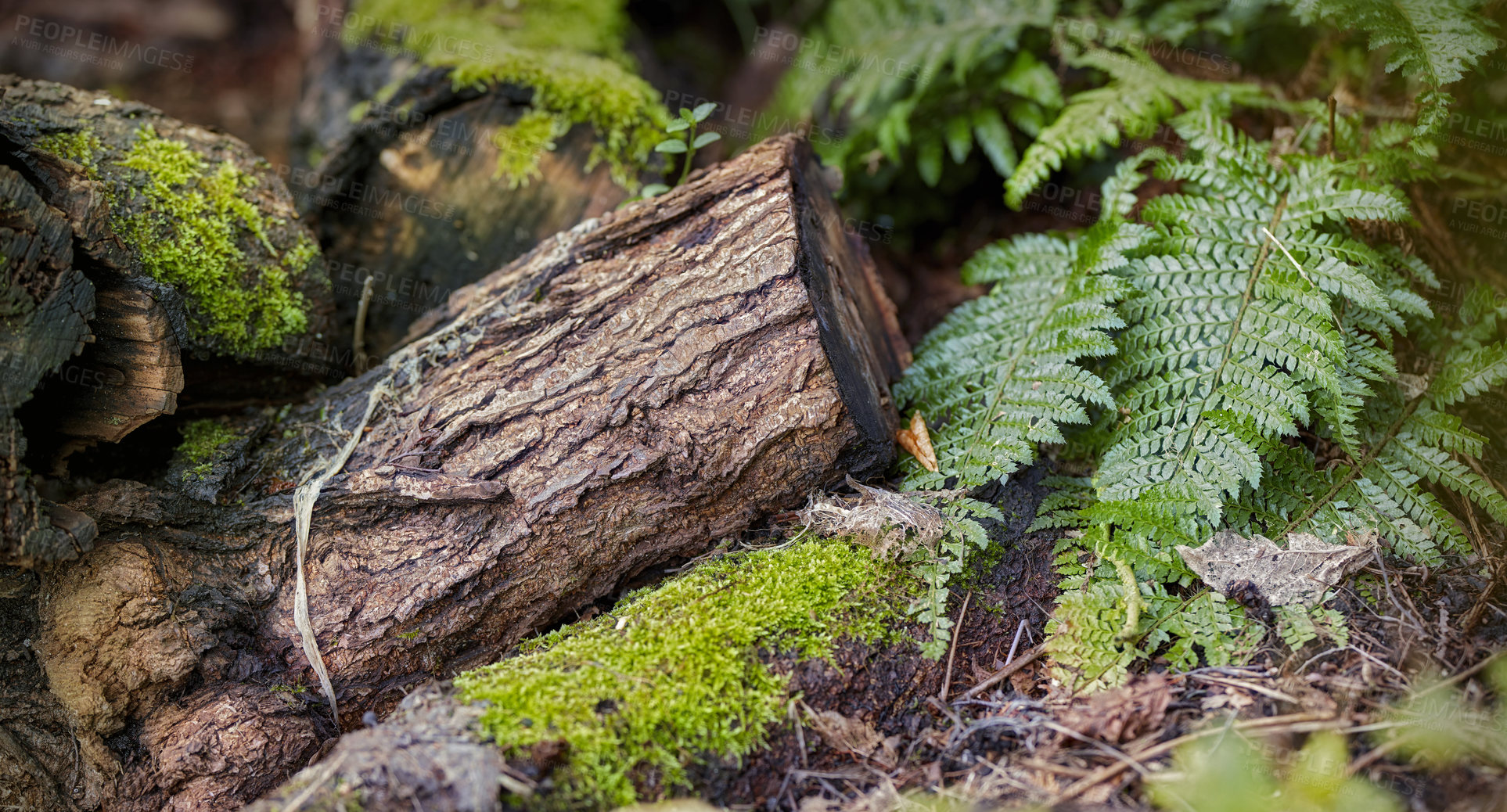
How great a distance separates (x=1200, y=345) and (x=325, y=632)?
124 inches

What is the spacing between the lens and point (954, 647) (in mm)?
2525

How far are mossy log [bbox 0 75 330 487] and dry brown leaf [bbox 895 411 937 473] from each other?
241 centimetres

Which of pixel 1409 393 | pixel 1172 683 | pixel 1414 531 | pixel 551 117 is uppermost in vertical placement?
pixel 551 117

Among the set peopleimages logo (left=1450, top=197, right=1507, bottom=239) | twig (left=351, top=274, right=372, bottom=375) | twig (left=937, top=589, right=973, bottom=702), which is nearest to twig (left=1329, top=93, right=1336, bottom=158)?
peopleimages logo (left=1450, top=197, right=1507, bottom=239)

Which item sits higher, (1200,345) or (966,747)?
(1200,345)

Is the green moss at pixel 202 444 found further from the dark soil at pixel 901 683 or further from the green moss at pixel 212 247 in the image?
the dark soil at pixel 901 683

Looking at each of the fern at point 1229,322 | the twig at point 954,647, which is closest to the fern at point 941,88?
the fern at point 1229,322

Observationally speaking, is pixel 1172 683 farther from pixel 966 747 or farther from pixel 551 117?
pixel 551 117

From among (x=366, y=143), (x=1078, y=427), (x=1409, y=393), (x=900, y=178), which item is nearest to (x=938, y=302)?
(x=900, y=178)

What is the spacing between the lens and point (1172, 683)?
7.53ft

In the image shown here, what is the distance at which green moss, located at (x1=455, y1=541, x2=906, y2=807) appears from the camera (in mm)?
2133

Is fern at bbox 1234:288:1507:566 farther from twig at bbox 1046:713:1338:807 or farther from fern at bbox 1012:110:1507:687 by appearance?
twig at bbox 1046:713:1338:807

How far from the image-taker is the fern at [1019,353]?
282cm

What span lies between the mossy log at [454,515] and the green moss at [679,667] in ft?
0.85
